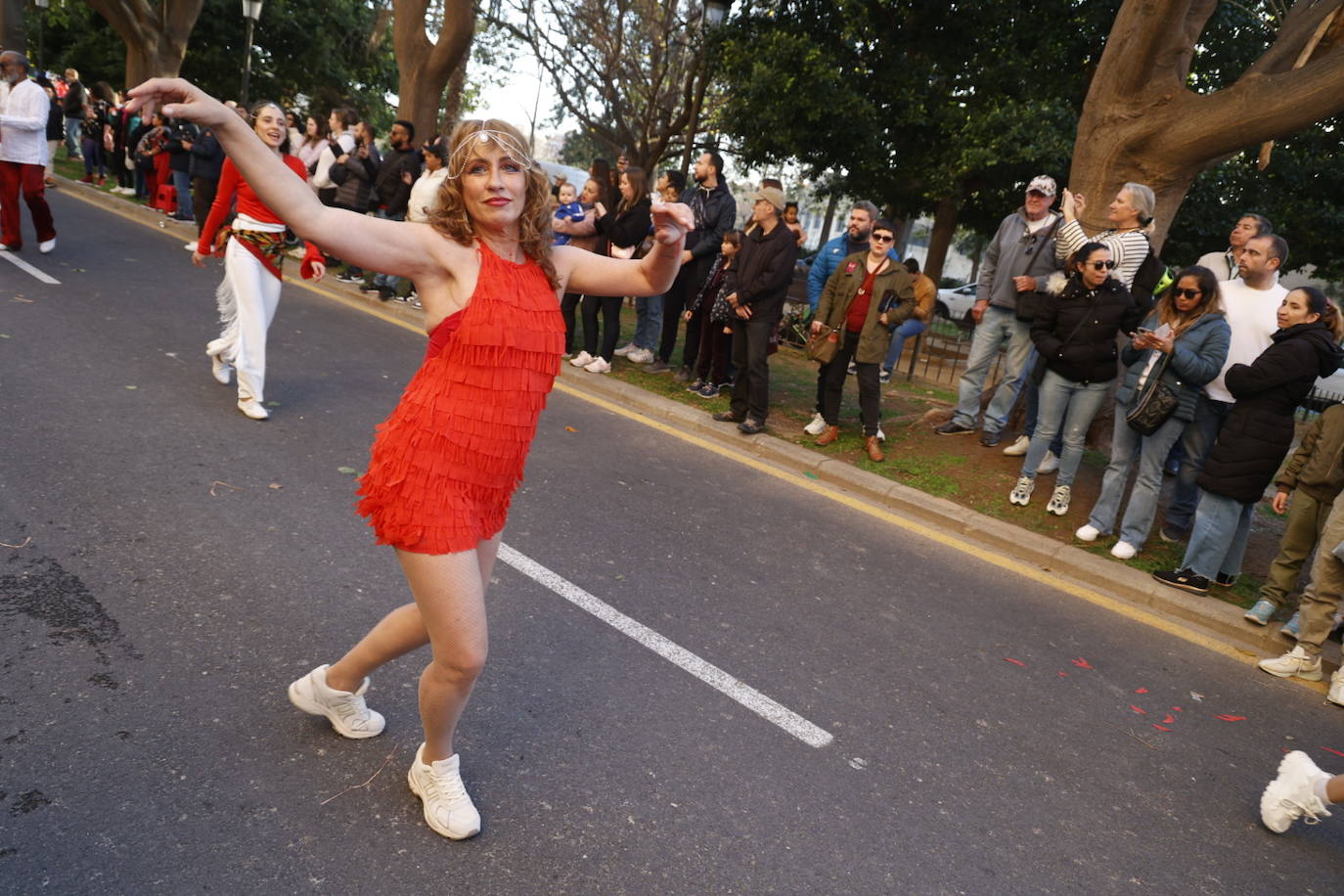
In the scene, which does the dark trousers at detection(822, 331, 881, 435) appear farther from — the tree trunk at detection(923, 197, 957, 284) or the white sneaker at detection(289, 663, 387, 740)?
the tree trunk at detection(923, 197, 957, 284)

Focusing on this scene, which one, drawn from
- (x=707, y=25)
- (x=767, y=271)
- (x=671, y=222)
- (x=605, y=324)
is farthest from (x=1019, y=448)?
(x=707, y=25)

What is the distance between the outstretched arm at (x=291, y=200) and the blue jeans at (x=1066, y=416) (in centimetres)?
540

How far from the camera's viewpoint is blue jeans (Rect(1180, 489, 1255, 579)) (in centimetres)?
563

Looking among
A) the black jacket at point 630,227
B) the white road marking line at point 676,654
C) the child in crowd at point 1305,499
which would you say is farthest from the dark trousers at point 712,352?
the child in crowd at point 1305,499

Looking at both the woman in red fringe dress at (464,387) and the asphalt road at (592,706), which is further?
the asphalt road at (592,706)

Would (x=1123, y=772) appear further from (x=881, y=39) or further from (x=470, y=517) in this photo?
(x=881, y=39)

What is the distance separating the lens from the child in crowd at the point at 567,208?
30.3 feet

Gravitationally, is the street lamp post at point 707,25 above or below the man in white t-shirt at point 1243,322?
above

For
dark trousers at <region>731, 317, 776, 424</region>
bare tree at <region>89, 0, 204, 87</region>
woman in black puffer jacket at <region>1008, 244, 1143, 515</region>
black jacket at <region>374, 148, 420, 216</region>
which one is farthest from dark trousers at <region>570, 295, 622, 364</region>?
bare tree at <region>89, 0, 204, 87</region>

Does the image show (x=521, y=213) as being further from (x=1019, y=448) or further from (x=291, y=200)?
(x=1019, y=448)

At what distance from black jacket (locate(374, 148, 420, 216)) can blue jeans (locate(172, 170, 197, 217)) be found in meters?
5.71

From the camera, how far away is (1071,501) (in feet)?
22.8

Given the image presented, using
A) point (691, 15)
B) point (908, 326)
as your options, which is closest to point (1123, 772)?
point (908, 326)

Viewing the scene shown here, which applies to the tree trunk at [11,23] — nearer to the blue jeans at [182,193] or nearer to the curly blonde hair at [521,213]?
the blue jeans at [182,193]
